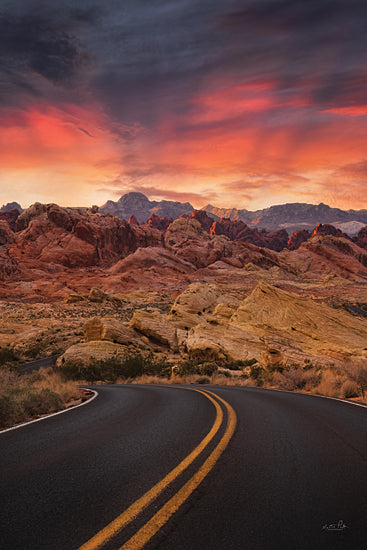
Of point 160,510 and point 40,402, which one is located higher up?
point 160,510

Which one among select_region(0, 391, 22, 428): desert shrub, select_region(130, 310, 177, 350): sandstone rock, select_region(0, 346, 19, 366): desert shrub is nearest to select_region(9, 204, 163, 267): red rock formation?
select_region(0, 346, 19, 366): desert shrub

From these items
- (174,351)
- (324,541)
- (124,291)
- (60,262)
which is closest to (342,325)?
(174,351)

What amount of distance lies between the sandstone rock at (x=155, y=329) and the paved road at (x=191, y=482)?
27816 millimetres

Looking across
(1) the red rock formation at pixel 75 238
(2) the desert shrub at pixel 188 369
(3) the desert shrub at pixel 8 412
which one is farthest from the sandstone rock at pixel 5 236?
(3) the desert shrub at pixel 8 412

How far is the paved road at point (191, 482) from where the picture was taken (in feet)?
8.85

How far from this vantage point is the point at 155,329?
3534cm

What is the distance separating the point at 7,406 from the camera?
303 inches

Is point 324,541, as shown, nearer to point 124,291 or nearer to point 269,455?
point 269,455

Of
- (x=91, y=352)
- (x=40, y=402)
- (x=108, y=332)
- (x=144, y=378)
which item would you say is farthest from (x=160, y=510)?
(x=108, y=332)

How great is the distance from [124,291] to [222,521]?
282ft

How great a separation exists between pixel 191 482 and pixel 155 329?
31.9m

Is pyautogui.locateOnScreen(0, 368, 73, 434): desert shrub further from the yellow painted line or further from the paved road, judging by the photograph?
the yellow painted line

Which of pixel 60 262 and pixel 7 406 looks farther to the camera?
pixel 60 262

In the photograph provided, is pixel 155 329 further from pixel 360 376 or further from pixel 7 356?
pixel 360 376
